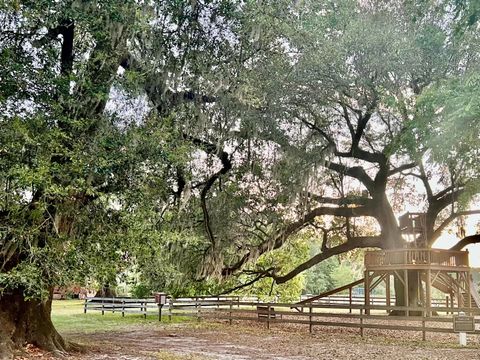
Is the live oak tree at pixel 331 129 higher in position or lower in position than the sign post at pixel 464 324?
higher

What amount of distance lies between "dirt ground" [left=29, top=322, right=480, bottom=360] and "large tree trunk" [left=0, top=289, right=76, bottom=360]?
64cm

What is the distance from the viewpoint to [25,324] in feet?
30.1

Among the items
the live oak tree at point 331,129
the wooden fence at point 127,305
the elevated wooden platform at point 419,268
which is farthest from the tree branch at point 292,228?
the wooden fence at point 127,305

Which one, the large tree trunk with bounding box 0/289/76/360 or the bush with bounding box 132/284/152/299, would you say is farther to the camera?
the bush with bounding box 132/284/152/299

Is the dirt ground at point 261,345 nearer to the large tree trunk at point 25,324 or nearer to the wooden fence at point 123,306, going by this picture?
the large tree trunk at point 25,324

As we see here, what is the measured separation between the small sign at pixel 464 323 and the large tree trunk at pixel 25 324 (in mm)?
8155

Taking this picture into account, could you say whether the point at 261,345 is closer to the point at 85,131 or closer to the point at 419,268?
the point at 85,131

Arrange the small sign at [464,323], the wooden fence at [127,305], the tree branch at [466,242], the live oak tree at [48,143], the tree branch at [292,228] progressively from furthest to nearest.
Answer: the wooden fence at [127,305]
the tree branch at [466,242]
the tree branch at [292,228]
the small sign at [464,323]
the live oak tree at [48,143]

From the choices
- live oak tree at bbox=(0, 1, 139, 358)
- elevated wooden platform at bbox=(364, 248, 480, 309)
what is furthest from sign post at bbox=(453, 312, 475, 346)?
live oak tree at bbox=(0, 1, 139, 358)

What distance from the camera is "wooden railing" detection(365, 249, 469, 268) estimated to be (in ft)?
55.5

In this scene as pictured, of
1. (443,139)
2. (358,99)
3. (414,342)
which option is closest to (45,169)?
(443,139)

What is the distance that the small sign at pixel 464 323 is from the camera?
36.5ft

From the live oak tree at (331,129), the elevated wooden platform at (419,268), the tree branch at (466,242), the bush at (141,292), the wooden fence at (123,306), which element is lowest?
the wooden fence at (123,306)

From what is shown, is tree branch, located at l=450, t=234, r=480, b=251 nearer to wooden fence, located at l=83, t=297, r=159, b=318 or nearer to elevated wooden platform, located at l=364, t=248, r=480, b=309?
elevated wooden platform, located at l=364, t=248, r=480, b=309
